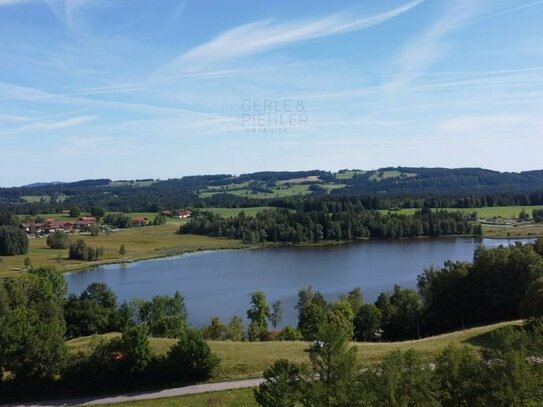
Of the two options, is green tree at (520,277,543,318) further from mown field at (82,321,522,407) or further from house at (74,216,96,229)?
house at (74,216,96,229)

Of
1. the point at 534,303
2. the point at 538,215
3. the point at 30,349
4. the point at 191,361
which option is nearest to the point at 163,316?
the point at 30,349

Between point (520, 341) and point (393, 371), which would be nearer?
point (393, 371)

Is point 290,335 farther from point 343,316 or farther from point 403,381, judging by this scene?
point 403,381

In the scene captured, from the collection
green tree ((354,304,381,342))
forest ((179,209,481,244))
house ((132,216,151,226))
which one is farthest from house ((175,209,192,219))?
green tree ((354,304,381,342))

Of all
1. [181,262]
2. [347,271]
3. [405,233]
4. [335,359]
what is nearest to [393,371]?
[335,359]

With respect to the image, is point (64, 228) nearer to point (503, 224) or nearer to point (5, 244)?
point (5, 244)
